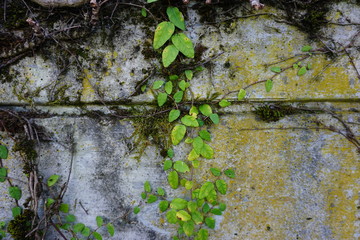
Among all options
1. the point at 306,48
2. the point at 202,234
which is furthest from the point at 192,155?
the point at 306,48

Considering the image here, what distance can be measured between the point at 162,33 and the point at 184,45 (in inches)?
5.8

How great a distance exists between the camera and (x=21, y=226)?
169 cm

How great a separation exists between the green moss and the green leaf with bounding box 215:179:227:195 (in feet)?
3.98

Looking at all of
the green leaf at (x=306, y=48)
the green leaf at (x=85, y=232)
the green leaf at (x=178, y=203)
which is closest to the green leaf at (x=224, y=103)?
the green leaf at (x=306, y=48)

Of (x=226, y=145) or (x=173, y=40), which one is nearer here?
(x=173, y=40)

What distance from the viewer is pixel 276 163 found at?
1.69 metres

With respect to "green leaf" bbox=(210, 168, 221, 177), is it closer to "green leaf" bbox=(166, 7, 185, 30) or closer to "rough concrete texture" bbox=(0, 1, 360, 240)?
"rough concrete texture" bbox=(0, 1, 360, 240)

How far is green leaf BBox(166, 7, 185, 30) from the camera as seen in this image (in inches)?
61.9

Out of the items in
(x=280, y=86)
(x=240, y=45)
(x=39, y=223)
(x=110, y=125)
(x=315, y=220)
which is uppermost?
(x=240, y=45)

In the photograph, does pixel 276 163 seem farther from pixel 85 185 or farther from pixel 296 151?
pixel 85 185

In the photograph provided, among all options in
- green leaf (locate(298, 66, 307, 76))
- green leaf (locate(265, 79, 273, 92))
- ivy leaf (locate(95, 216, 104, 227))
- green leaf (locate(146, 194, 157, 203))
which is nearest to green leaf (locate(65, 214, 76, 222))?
ivy leaf (locate(95, 216, 104, 227))

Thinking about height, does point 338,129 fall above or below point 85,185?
above

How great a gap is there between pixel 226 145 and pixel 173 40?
728mm

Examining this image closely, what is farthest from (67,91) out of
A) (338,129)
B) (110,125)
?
(338,129)
